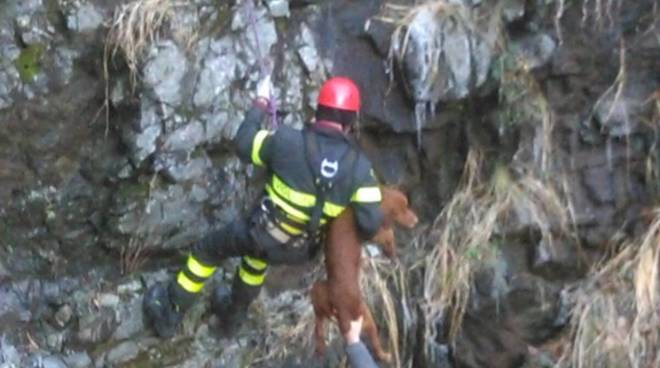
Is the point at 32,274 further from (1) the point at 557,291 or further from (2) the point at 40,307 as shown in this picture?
(1) the point at 557,291

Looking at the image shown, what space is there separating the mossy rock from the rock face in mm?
11

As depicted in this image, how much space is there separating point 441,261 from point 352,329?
1.15 m

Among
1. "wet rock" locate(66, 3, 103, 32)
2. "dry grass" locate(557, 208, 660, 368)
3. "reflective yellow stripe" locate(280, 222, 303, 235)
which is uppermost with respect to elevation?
"wet rock" locate(66, 3, 103, 32)

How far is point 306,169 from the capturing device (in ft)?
17.4

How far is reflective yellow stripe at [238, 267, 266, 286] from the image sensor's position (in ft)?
19.5

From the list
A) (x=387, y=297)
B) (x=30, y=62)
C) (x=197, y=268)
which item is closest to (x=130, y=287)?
(x=197, y=268)

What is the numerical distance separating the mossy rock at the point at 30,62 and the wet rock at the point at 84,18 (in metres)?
0.18

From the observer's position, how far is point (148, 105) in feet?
19.4

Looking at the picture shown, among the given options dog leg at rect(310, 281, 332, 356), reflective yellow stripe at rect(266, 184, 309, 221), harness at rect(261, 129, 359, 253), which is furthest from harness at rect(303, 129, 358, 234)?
dog leg at rect(310, 281, 332, 356)

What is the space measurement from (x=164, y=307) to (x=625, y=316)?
94.7 inches

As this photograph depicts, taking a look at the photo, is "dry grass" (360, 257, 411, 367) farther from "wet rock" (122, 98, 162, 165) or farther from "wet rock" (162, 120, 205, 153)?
"wet rock" (122, 98, 162, 165)

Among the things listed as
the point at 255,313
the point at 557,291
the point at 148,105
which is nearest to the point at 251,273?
the point at 255,313

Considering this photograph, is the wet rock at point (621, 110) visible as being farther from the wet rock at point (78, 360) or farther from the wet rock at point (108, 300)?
the wet rock at point (78, 360)

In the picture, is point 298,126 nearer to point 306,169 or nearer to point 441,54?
point 441,54
